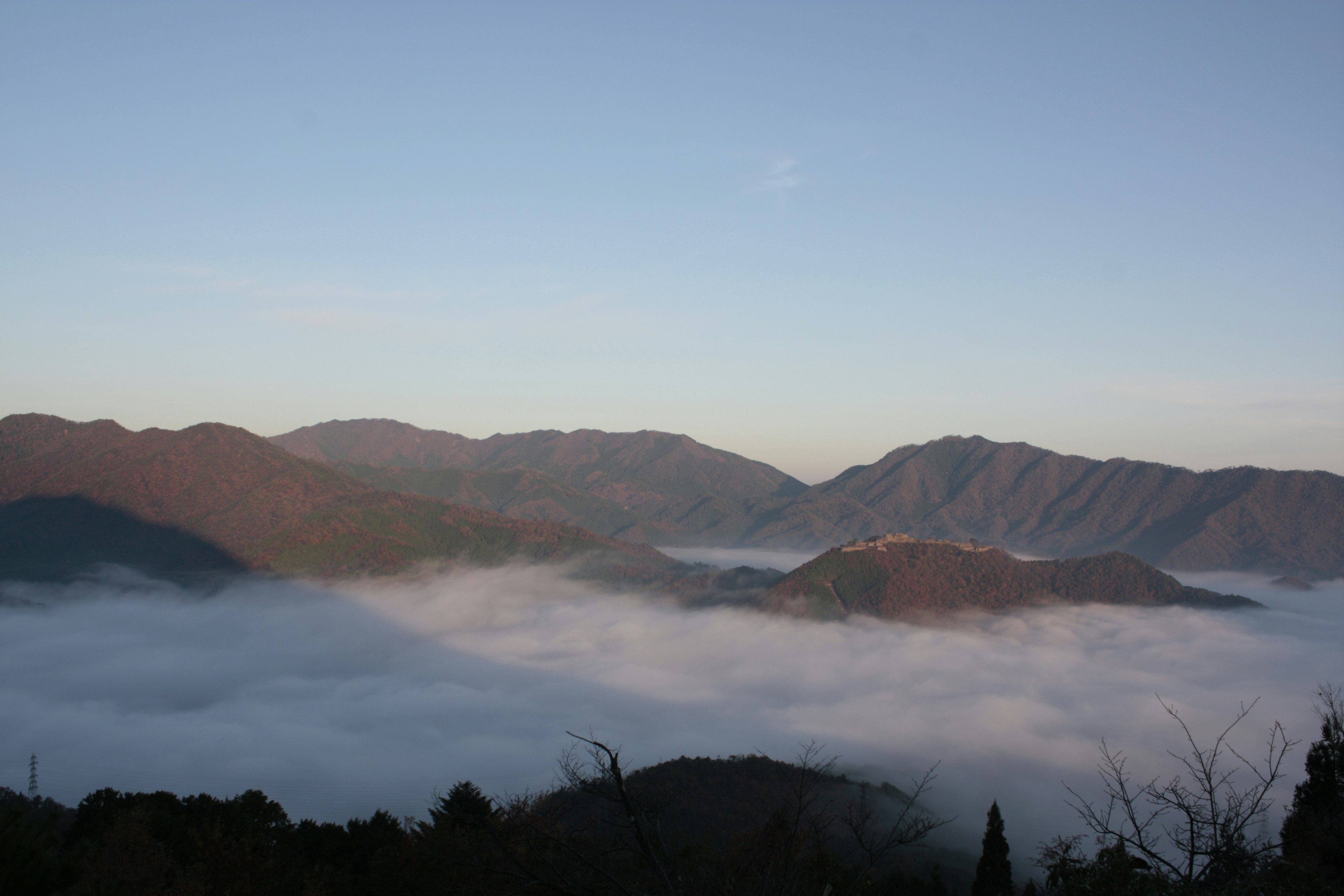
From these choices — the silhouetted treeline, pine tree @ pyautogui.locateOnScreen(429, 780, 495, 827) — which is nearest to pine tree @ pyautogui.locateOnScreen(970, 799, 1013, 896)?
the silhouetted treeline

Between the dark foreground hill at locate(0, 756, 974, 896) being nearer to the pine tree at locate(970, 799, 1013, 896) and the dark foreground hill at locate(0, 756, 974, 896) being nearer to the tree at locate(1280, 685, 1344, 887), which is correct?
the pine tree at locate(970, 799, 1013, 896)

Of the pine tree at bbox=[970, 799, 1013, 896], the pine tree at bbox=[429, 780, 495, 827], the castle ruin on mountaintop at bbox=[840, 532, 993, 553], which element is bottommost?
the pine tree at bbox=[970, 799, 1013, 896]

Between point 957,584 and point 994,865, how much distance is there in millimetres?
133296

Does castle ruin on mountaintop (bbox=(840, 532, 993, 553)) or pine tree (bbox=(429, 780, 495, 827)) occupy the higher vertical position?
castle ruin on mountaintop (bbox=(840, 532, 993, 553))

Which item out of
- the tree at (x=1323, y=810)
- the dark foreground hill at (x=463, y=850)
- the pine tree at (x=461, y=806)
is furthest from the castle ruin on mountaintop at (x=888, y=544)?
the tree at (x=1323, y=810)

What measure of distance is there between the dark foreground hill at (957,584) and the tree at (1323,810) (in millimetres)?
137325

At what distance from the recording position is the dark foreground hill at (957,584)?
527 ft

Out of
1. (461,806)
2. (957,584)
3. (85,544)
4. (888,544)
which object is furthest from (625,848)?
(85,544)

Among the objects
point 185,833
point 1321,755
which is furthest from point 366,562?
point 1321,755

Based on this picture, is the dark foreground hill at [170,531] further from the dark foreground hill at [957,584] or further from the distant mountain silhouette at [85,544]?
the dark foreground hill at [957,584]

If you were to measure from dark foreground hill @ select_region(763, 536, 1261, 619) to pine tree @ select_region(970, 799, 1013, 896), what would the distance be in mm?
123689

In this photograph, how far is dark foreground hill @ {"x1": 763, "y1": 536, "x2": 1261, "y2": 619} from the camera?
160750 mm

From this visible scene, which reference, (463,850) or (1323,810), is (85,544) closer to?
(463,850)

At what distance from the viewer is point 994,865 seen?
1519 inches
